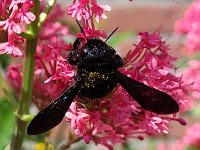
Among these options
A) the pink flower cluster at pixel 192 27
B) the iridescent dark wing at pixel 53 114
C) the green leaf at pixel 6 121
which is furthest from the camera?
the pink flower cluster at pixel 192 27

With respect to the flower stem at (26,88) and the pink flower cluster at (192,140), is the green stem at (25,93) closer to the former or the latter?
the flower stem at (26,88)

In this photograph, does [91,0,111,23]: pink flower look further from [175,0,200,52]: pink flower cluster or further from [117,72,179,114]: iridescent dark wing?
[175,0,200,52]: pink flower cluster

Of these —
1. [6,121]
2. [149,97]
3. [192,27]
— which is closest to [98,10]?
[149,97]

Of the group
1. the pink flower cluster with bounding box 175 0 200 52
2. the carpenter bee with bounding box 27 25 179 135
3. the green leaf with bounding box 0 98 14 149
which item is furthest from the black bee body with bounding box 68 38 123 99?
the pink flower cluster with bounding box 175 0 200 52

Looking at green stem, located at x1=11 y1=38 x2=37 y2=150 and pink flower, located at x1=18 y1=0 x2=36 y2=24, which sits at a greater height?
pink flower, located at x1=18 y1=0 x2=36 y2=24

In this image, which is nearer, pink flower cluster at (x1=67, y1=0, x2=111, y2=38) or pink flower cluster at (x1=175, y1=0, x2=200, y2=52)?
pink flower cluster at (x1=67, y1=0, x2=111, y2=38)

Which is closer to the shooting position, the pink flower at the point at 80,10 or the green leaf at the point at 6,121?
the pink flower at the point at 80,10

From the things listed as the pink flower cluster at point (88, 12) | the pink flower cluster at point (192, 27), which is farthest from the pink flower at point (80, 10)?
the pink flower cluster at point (192, 27)

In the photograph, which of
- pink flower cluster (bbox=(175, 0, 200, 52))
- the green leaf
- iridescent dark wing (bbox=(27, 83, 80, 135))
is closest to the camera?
iridescent dark wing (bbox=(27, 83, 80, 135))
